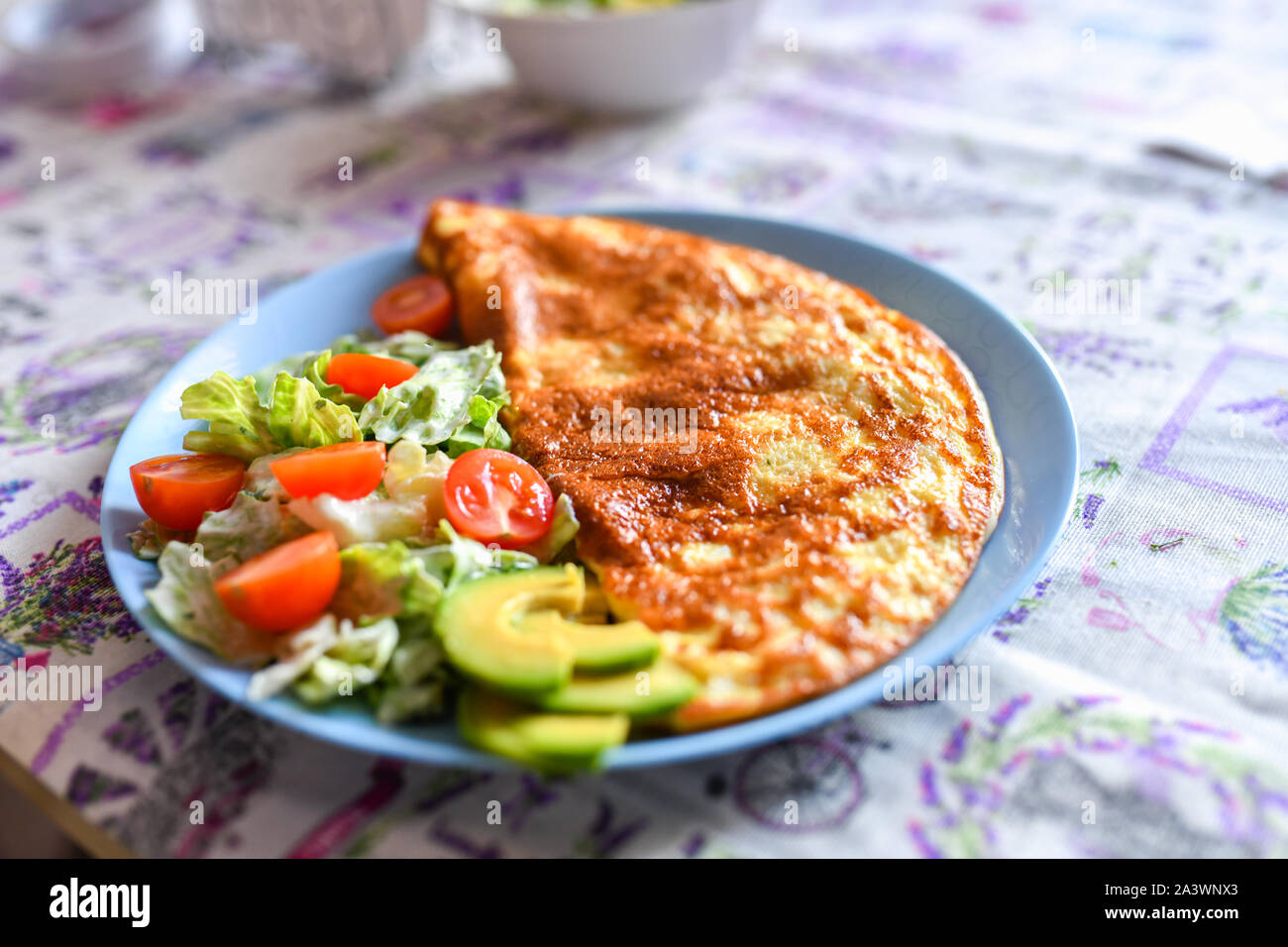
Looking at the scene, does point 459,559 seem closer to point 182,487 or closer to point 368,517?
point 368,517

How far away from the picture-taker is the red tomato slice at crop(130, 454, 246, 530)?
2.15 metres

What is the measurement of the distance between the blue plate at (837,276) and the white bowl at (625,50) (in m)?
1.00

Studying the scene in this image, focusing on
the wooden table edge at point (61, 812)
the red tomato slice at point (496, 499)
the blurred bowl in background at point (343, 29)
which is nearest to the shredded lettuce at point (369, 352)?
the red tomato slice at point (496, 499)

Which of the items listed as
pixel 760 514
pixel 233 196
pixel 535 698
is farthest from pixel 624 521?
pixel 233 196

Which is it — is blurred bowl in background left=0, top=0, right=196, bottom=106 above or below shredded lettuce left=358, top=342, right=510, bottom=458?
above

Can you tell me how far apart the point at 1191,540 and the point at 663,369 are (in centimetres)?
129

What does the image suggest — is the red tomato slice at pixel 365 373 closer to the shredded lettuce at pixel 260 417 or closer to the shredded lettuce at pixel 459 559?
the shredded lettuce at pixel 260 417

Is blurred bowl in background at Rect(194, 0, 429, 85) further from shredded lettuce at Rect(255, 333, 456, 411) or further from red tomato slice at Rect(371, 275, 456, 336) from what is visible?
shredded lettuce at Rect(255, 333, 456, 411)

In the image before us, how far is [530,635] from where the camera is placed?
177 cm

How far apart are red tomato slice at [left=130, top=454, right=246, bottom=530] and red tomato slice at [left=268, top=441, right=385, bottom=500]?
0.58 ft

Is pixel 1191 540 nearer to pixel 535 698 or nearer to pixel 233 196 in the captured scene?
pixel 535 698

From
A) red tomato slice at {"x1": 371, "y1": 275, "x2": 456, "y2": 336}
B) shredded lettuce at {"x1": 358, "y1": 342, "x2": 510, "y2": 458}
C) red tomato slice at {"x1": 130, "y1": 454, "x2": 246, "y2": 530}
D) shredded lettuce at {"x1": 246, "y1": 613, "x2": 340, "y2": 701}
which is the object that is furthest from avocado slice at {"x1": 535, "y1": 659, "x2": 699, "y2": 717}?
red tomato slice at {"x1": 371, "y1": 275, "x2": 456, "y2": 336}

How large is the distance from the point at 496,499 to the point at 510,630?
0.42 m

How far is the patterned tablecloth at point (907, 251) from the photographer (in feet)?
5.66
